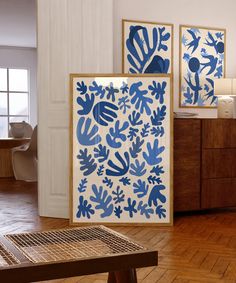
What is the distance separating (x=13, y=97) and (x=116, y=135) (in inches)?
342

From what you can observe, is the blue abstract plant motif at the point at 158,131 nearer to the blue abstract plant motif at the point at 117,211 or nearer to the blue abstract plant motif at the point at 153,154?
the blue abstract plant motif at the point at 153,154

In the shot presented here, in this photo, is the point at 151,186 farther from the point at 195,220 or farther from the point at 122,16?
the point at 122,16

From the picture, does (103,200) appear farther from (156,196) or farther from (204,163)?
(204,163)

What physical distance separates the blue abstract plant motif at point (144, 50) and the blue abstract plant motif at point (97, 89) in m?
0.84

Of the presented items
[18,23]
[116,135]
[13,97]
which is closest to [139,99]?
[116,135]

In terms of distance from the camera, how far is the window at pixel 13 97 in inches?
504

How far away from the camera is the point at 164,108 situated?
472cm

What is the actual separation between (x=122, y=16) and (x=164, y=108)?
1.31 meters

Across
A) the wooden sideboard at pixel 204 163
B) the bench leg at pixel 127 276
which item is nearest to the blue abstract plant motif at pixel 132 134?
the wooden sideboard at pixel 204 163

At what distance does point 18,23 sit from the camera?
9828mm

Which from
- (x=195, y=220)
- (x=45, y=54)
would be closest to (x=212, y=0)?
(x=45, y=54)

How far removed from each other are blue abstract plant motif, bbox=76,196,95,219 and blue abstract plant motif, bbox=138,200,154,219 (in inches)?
17.6

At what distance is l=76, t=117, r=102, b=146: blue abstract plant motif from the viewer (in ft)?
15.4

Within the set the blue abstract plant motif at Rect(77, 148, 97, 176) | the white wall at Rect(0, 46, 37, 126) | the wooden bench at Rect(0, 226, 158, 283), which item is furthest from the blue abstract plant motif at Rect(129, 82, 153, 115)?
the white wall at Rect(0, 46, 37, 126)
